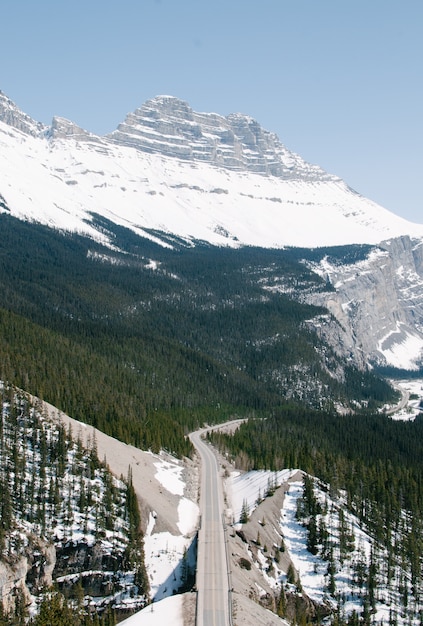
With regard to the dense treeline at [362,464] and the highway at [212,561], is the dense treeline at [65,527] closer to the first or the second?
the highway at [212,561]

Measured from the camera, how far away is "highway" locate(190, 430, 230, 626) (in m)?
72.4

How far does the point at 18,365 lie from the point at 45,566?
6885 centimetres

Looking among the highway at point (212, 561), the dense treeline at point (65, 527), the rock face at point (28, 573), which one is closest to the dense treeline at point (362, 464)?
the highway at point (212, 561)

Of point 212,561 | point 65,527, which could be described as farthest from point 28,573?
point 212,561

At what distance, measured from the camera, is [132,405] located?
543 ft

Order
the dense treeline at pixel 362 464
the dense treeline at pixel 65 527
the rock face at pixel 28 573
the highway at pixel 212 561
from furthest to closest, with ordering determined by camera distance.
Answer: the dense treeline at pixel 362 464, the dense treeline at pixel 65 527, the rock face at pixel 28 573, the highway at pixel 212 561

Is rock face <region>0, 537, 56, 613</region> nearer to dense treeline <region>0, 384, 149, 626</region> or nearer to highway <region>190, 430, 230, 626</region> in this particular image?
dense treeline <region>0, 384, 149, 626</region>

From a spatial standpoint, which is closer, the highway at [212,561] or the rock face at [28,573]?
the highway at [212,561]

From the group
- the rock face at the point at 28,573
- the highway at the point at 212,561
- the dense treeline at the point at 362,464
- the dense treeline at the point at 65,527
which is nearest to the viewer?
the highway at the point at 212,561

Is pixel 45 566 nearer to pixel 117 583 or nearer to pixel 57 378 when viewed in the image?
pixel 117 583

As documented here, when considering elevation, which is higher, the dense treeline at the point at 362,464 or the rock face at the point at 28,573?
the dense treeline at the point at 362,464

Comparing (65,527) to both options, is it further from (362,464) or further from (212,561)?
(362,464)

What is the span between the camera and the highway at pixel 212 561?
2852 inches

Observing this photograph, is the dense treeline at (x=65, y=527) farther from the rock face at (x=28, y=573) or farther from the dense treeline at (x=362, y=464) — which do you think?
the dense treeline at (x=362, y=464)
